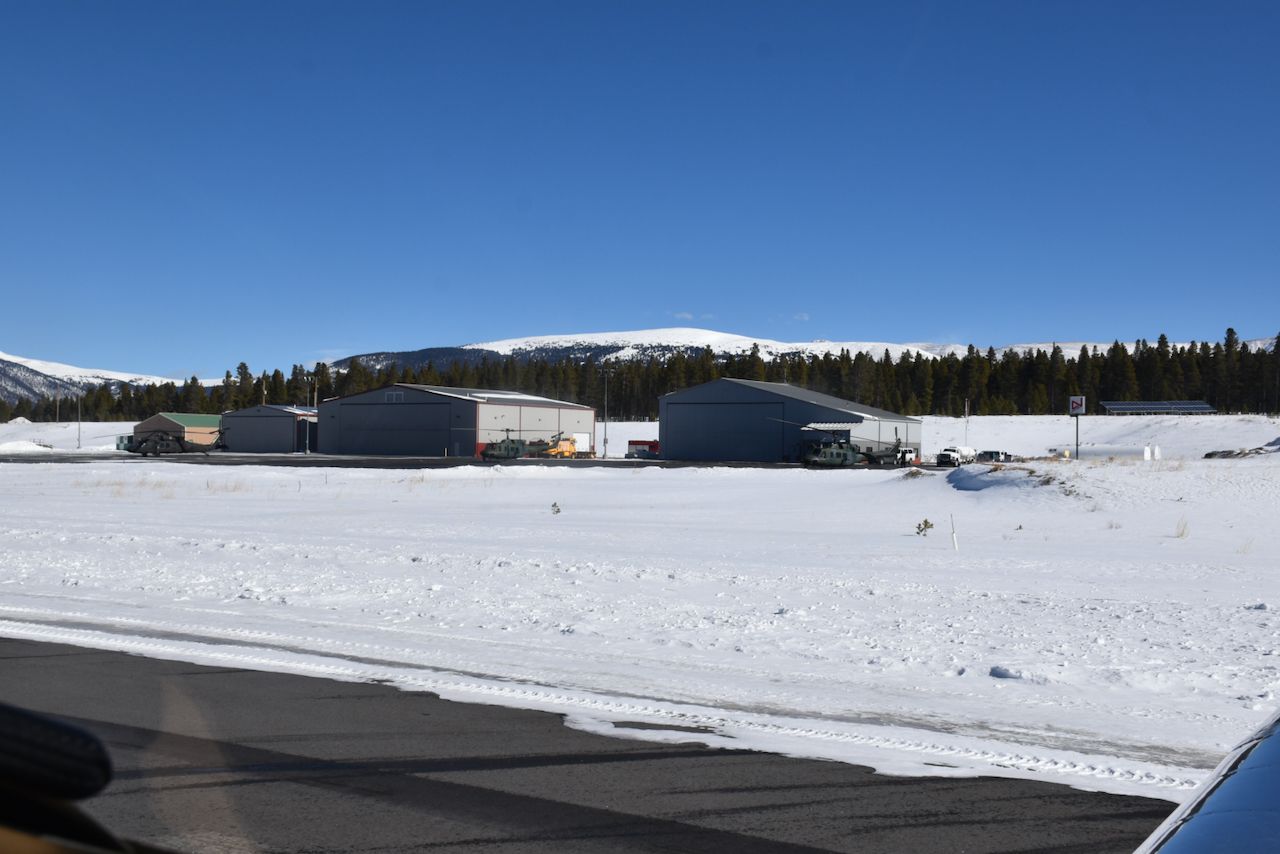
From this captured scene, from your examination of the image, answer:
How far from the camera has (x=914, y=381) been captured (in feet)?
509

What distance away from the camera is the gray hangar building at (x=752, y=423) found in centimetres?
7731

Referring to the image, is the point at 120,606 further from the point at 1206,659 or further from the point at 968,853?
the point at 1206,659

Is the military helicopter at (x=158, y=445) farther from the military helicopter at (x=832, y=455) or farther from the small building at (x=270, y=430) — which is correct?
the military helicopter at (x=832, y=455)

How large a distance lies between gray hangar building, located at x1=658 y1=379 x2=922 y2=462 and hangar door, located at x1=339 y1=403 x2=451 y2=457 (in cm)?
1802

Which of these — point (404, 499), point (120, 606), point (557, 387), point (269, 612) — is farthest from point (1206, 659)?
point (557, 387)

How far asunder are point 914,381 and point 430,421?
91943mm

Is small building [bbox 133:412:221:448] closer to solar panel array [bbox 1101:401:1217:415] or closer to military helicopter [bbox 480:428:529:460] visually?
military helicopter [bbox 480:428:529:460]

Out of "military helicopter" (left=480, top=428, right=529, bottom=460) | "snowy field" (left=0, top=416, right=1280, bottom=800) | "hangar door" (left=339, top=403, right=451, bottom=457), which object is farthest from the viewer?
"hangar door" (left=339, top=403, right=451, bottom=457)

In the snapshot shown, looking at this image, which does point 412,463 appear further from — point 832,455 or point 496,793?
point 496,793

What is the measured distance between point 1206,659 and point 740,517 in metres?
19.9

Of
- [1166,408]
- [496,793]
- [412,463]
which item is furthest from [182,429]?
Result: [1166,408]

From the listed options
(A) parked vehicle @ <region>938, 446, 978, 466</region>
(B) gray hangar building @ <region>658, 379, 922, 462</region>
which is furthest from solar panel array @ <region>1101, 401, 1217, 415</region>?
(A) parked vehicle @ <region>938, 446, 978, 466</region>

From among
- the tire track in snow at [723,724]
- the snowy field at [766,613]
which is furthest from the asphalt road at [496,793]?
the snowy field at [766,613]

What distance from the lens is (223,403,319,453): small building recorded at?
92.1 m
